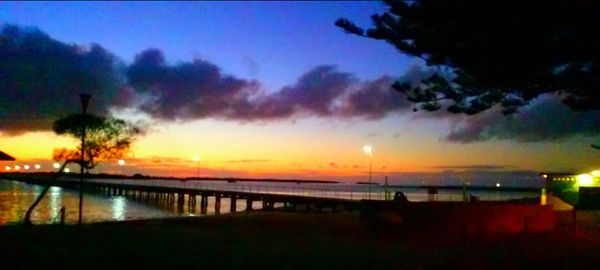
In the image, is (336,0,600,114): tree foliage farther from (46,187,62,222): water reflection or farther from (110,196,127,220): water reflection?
(110,196,127,220): water reflection

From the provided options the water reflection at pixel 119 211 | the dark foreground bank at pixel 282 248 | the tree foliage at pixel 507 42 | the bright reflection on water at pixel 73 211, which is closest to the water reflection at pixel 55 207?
the bright reflection on water at pixel 73 211

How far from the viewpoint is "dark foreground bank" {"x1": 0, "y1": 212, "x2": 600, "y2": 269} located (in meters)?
12.8

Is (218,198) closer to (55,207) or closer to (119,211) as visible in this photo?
(119,211)

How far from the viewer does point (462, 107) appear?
46.2 ft

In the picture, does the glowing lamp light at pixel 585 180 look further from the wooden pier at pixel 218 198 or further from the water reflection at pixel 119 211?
the water reflection at pixel 119 211

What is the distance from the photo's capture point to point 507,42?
1138cm

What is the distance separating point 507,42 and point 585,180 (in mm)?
33975

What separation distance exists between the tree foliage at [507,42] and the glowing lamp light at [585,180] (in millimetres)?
31306

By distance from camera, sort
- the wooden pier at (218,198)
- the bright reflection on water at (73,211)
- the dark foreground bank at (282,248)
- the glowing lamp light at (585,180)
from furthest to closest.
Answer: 1. the wooden pier at (218,198)
2. the bright reflection on water at (73,211)
3. the glowing lamp light at (585,180)
4. the dark foreground bank at (282,248)

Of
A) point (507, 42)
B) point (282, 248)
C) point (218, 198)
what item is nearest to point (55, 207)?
point (218, 198)

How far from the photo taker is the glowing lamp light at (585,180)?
136 feet

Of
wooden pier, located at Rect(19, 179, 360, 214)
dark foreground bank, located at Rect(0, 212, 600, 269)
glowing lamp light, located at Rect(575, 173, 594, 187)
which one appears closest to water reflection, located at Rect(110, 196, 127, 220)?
wooden pier, located at Rect(19, 179, 360, 214)

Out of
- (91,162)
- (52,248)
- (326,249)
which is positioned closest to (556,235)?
(326,249)

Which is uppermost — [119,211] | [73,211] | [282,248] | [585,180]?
[585,180]
